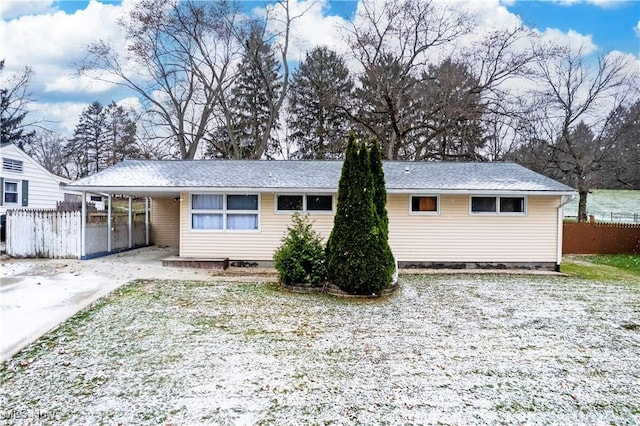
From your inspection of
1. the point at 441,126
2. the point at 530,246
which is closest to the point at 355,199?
the point at 530,246

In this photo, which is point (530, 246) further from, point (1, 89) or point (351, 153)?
point (1, 89)

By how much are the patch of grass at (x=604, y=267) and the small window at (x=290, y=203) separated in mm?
7723

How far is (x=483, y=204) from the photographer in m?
10.3

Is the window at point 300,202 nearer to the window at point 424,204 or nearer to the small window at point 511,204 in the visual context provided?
the window at point 424,204

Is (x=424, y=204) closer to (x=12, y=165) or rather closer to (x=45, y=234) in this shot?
(x=45, y=234)

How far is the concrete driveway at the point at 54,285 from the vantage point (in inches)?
189

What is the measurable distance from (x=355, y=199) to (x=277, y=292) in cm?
242

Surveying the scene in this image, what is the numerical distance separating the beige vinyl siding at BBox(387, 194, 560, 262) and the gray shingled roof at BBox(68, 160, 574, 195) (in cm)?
53

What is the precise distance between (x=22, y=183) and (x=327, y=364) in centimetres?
1753

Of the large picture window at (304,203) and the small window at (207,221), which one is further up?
the large picture window at (304,203)

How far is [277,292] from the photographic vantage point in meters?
7.26

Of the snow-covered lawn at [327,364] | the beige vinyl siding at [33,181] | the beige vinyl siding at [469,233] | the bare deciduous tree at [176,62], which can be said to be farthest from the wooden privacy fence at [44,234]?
the bare deciduous tree at [176,62]

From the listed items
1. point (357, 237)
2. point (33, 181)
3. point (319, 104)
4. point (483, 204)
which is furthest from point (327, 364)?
point (319, 104)

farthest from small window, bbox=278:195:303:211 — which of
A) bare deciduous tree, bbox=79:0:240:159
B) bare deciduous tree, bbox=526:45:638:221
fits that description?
bare deciduous tree, bbox=526:45:638:221
